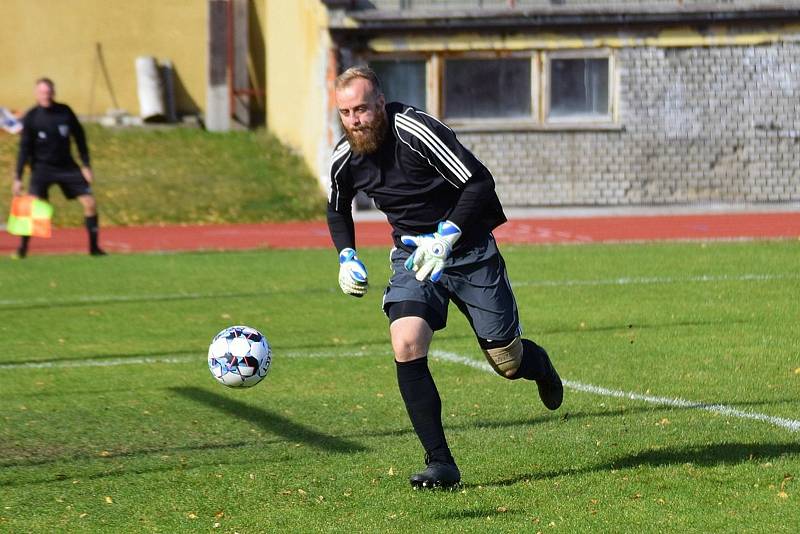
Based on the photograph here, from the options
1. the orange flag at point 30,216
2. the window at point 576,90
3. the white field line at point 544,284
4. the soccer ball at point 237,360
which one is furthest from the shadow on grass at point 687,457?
the window at point 576,90

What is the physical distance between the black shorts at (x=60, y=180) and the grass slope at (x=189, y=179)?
19.9 feet

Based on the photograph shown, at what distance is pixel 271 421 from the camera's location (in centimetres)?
761

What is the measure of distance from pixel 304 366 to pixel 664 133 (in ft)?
55.9

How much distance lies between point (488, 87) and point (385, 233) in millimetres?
5656

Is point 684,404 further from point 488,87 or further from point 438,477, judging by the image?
point 488,87

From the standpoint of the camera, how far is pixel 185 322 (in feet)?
38.5

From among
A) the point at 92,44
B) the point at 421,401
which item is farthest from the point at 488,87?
the point at 421,401

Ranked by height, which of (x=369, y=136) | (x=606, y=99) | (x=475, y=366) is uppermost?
(x=606, y=99)

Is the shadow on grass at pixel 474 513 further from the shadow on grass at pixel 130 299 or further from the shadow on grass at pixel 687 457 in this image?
the shadow on grass at pixel 130 299

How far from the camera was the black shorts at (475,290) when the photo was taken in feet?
20.1

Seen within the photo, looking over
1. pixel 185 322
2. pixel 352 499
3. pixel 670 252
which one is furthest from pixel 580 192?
pixel 352 499

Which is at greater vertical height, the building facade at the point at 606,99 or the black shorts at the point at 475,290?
the building facade at the point at 606,99

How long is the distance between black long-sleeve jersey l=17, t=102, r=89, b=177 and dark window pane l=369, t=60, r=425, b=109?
9.10 meters

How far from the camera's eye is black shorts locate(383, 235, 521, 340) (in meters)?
6.12
